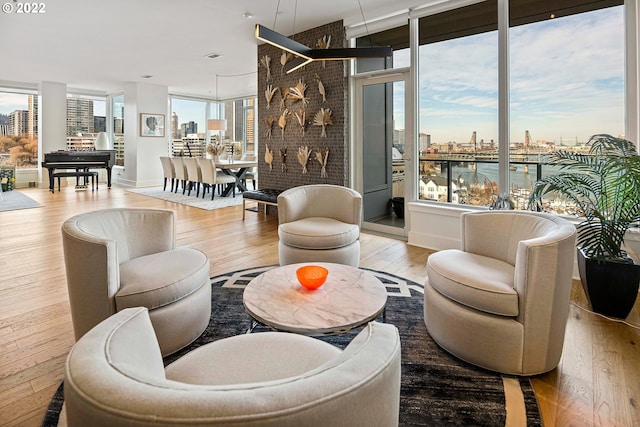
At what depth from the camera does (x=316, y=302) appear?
192 centimetres

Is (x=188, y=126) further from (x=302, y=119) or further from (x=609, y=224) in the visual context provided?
(x=609, y=224)

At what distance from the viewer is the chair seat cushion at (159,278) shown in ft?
6.27

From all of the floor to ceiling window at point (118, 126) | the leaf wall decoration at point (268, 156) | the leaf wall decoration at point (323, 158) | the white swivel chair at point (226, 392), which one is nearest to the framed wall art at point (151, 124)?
the floor to ceiling window at point (118, 126)

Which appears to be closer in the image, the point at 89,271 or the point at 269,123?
the point at 89,271

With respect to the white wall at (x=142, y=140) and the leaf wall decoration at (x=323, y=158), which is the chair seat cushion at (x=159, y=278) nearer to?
the leaf wall decoration at (x=323, y=158)

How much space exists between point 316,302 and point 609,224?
2.26 meters

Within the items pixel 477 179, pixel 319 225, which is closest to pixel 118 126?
pixel 319 225

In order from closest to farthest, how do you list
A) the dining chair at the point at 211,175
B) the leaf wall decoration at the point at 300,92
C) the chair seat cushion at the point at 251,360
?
the chair seat cushion at the point at 251,360 < the leaf wall decoration at the point at 300,92 < the dining chair at the point at 211,175

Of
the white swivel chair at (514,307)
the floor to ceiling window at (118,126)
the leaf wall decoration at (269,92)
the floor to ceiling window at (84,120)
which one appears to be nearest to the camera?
the white swivel chair at (514,307)

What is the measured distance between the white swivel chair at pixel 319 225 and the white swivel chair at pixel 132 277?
3.10 ft

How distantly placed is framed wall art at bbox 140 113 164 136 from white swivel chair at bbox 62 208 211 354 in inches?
350

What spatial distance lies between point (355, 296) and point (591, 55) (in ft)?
10.9

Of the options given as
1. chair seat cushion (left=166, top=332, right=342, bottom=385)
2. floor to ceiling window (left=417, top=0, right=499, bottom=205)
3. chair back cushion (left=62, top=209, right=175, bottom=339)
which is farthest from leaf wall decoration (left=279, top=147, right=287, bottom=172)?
chair seat cushion (left=166, top=332, right=342, bottom=385)

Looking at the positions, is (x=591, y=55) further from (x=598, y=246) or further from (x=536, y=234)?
(x=536, y=234)
